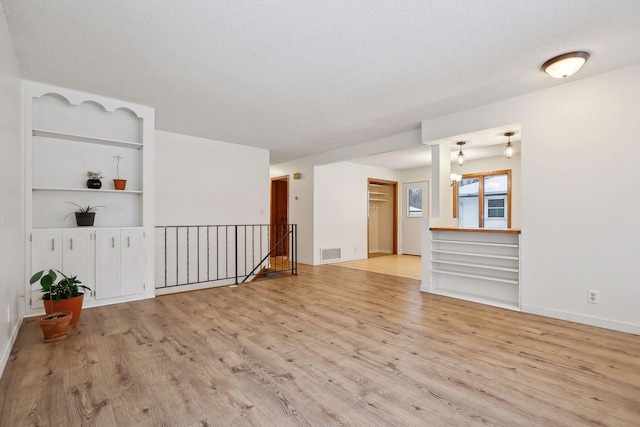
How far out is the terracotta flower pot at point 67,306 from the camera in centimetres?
290

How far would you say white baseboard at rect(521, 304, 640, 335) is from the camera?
2.89m

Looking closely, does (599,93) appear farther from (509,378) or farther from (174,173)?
(174,173)

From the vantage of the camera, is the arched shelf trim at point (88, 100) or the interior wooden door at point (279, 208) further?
the interior wooden door at point (279, 208)

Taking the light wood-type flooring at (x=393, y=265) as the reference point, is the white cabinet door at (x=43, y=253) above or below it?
above

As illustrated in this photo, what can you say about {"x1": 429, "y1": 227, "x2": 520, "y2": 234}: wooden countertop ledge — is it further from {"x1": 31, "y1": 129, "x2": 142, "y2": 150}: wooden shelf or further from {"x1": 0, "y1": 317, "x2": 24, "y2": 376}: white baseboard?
{"x1": 0, "y1": 317, "x2": 24, "y2": 376}: white baseboard

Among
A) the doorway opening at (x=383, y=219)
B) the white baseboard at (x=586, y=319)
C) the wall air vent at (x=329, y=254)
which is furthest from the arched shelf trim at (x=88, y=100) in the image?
the doorway opening at (x=383, y=219)

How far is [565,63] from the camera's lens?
106 inches

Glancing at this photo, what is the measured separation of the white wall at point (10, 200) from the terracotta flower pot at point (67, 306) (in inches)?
8.6

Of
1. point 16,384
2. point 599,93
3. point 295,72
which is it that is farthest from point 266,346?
point 599,93

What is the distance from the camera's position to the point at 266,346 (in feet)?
8.41

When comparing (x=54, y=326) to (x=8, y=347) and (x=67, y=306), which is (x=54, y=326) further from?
(x=67, y=306)

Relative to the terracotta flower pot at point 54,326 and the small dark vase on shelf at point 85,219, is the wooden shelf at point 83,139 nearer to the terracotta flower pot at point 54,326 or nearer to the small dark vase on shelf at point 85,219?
the small dark vase on shelf at point 85,219

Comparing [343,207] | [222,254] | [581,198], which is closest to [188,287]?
[222,254]

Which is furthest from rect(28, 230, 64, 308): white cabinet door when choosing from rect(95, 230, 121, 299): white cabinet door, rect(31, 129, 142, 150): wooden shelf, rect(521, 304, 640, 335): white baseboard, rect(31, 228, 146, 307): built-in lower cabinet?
rect(521, 304, 640, 335): white baseboard
